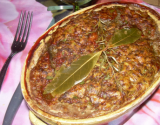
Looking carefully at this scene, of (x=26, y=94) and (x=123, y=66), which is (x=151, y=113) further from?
(x=26, y=94)

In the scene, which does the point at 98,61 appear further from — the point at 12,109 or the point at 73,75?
the point at 12,109

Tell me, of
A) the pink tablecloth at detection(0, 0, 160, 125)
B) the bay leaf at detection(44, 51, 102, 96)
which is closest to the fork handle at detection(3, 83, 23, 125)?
the pink tablecloth at detection(0, 0, 160, 125)

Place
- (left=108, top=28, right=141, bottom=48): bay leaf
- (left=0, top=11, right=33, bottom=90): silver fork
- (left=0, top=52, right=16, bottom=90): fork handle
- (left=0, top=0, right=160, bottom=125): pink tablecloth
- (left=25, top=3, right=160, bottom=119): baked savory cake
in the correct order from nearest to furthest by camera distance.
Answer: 1. (left=25, top=3, right=160, bottom=119): baked savory cake
2. (left=108, top=28, right=141, bottom=48): bay leaf
3. (left=0, top=0, right=160, bottom=125): pink tablecloth
4. (left=0, top=52, right=16, bottom=90): fork handle
5. (left=0, top=11, right=33, bottom=90): silver fork

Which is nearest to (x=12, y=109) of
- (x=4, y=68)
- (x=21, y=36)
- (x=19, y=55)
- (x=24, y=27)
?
(x=4, y=68)

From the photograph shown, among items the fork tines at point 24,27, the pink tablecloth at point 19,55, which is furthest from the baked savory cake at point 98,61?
the fork tines at point 24,27

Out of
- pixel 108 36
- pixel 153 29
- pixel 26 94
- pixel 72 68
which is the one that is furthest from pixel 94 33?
pixel 26 94

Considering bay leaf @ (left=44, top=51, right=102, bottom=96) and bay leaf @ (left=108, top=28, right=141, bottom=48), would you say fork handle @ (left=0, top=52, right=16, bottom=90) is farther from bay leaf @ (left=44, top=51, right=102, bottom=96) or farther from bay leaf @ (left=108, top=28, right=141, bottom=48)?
bay leaf @ (left=108, top=28, right=141, bottom=48)
